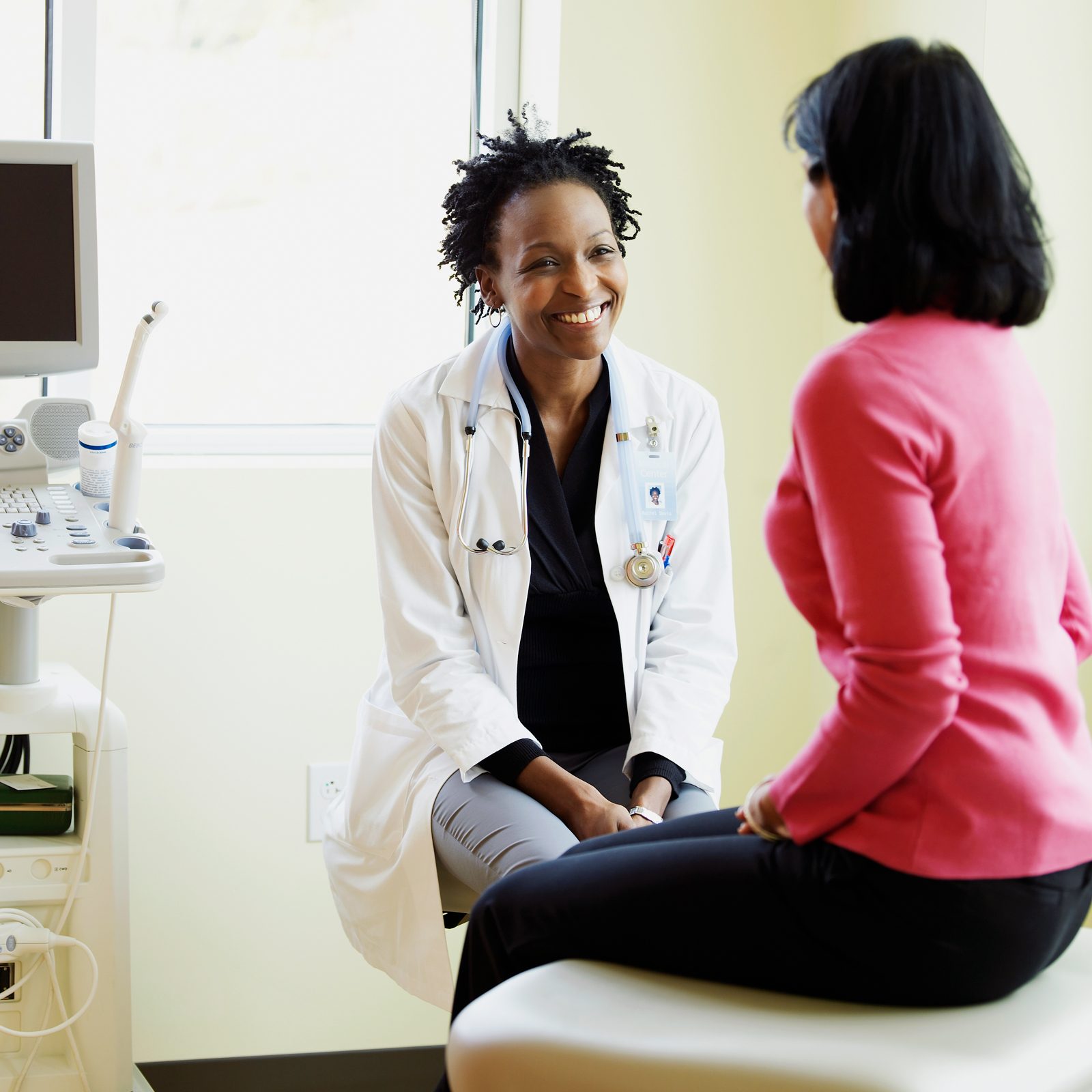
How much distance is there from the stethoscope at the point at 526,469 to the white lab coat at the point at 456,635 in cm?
1

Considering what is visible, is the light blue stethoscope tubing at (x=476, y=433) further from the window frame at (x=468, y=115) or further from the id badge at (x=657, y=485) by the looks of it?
the window frame at (x=468, y=115)

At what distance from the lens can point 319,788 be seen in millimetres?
2244

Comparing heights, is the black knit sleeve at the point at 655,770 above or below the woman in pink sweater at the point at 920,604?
below

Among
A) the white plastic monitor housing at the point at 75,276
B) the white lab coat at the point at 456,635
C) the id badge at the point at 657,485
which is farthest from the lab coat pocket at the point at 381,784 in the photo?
the white plastic monitor housing at the point at 75,276

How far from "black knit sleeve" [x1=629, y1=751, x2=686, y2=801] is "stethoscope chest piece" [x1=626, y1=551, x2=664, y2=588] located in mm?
Result: 219

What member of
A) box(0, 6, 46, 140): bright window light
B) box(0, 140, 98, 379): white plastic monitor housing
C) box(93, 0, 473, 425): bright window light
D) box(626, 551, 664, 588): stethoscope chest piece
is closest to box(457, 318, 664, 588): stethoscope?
box(626, 551, 664, 588): stethoscope chest piece

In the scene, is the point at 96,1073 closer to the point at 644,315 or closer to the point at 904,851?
the point at 904,851

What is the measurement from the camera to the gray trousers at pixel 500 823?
142 centimetres

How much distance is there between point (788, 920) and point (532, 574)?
780 millimetres

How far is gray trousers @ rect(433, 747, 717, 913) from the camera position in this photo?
142 cm

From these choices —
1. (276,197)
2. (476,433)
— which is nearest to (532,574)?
(476,433)

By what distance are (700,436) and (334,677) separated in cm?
83

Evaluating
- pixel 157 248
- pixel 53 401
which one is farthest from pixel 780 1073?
pixel 157 248

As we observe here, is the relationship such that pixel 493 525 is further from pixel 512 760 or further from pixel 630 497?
pixel 512 760
